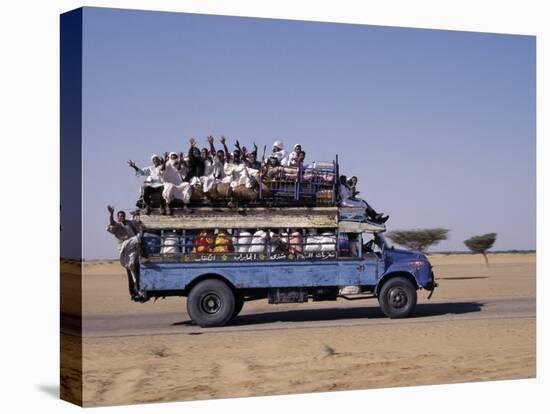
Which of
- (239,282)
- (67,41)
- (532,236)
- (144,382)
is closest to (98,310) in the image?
(144,382)

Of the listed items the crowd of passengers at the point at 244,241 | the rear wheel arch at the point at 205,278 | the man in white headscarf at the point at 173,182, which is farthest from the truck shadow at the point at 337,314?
the man in white headscarf at the point at 173,182

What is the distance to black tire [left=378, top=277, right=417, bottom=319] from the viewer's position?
61.9 ft

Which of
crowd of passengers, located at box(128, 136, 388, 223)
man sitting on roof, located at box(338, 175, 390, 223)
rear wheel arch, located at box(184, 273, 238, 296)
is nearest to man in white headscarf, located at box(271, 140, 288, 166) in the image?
crowd of passengers, located at box(128, 136, 388, 223)

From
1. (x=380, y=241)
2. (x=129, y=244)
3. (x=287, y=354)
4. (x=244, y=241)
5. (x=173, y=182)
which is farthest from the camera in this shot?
(x=380, y=241)

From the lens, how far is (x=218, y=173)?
695 inches

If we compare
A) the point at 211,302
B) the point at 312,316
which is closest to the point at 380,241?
the point at 312,316

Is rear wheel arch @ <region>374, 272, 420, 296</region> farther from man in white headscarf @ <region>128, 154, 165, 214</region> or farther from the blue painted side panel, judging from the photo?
man in white headscarf @ <region>128, 154, 165, 214</region>

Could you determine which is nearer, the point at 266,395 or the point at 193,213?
the point at 266,395

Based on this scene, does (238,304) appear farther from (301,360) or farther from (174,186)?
(174,186)

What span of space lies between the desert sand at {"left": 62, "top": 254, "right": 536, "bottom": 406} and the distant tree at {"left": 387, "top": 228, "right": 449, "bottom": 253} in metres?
0.73

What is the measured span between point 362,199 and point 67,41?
215 inches

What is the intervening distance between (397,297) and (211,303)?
3.29m

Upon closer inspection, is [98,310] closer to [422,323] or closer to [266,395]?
[266,395]

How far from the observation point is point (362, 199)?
18141 mm
